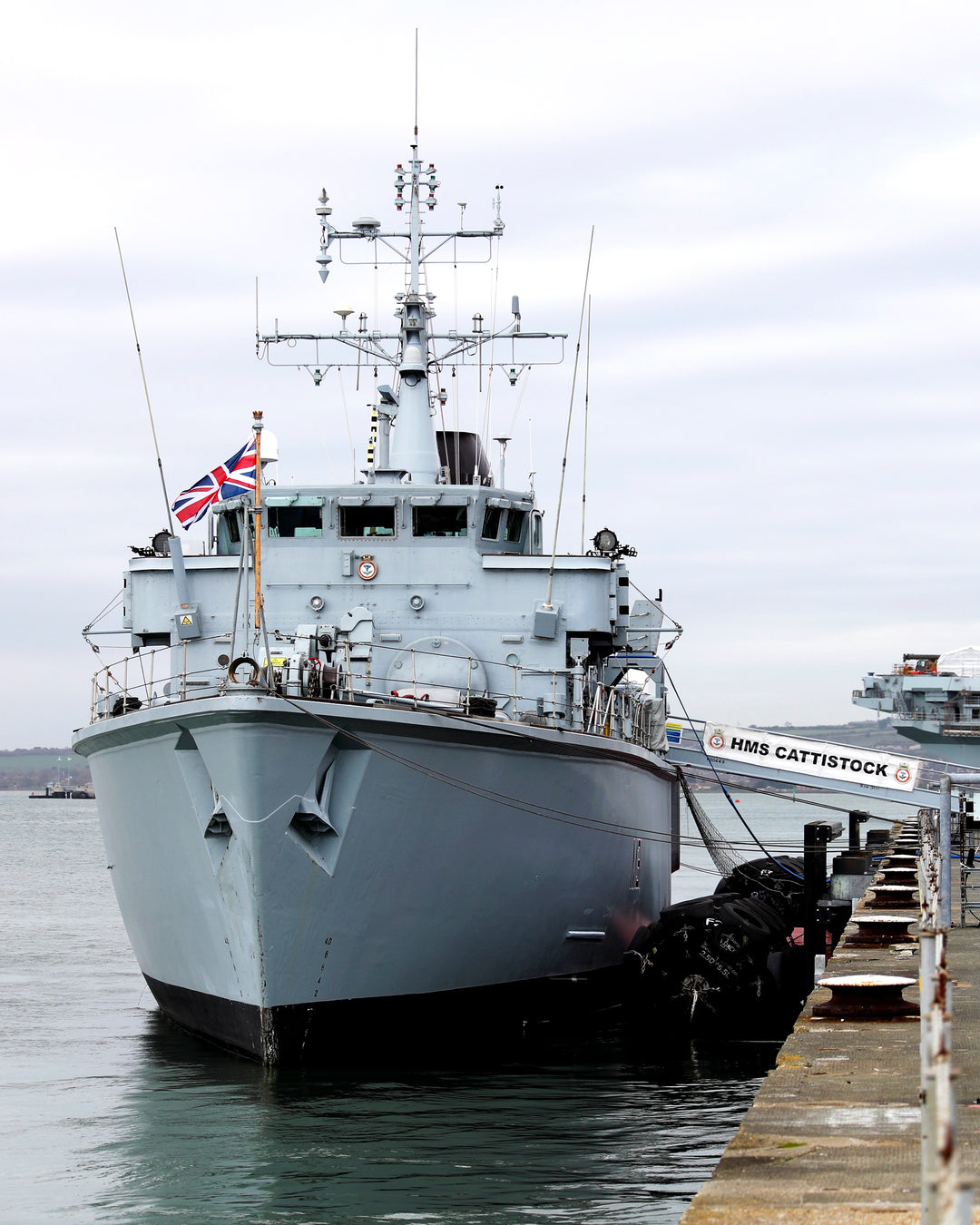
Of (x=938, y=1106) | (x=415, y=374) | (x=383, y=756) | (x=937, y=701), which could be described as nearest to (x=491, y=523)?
(x=415, y=374)

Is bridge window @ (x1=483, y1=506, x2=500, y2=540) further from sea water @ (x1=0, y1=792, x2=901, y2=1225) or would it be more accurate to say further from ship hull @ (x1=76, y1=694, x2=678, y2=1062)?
sea water @ (x1=0, y1=792, x2=901, y2=1225)

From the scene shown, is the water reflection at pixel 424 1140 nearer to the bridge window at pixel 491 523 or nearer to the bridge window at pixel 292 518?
the bridge window at pixel 292 518

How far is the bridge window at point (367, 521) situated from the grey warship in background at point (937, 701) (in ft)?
164

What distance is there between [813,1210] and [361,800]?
7.62 meters

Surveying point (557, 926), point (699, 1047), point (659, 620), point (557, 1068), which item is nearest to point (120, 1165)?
point (557, 1068)

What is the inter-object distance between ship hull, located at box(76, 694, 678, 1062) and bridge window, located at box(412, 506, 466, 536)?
355 cm

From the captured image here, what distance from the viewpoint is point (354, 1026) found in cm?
1337

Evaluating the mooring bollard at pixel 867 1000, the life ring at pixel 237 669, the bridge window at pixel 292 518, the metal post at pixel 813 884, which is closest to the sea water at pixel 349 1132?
the mooring bollard at pixel 867 1000

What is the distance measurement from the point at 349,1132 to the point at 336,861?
242 cm

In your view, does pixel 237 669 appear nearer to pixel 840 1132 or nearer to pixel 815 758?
pixel 840 1132

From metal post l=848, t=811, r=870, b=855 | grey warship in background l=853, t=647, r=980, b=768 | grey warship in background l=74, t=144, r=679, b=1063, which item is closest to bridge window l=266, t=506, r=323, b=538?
grey warship in background l=74, t=144, r=679, b=1063

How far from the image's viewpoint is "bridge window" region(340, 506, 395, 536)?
17.7m

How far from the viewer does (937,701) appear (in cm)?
6462

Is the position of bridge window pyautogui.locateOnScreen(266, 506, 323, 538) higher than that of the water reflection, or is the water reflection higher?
bridge window pyautogui.locateOnScreen(266, 506, 323, 538)
